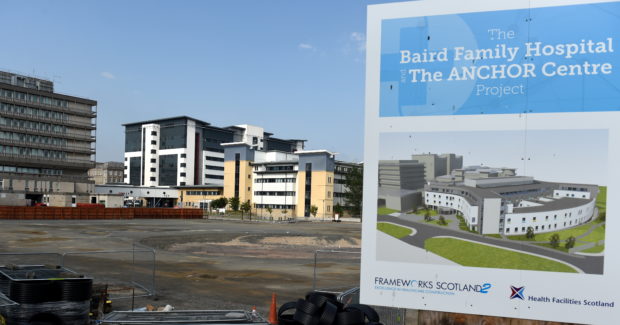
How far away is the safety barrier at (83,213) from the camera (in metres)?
60.4

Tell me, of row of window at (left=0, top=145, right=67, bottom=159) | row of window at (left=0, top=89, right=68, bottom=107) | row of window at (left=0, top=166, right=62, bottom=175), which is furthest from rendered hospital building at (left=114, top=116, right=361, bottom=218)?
row of window at (left=0, top=89, right=68, bottom=107)

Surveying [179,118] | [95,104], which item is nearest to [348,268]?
[95,104]

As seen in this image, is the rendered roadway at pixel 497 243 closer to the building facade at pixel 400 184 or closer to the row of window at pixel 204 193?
the building facade at pixel 400 184

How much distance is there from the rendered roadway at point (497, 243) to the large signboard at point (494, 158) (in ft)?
0.04

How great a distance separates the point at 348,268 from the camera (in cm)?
2225

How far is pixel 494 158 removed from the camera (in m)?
4.32

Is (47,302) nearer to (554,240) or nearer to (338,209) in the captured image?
(554,240)

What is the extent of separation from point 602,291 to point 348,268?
61.3 feet

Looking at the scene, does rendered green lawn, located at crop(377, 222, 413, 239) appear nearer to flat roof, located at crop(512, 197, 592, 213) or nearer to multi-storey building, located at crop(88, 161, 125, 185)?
flat roof, located at crop(512, 197, 592, 213)

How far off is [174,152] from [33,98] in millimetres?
47973

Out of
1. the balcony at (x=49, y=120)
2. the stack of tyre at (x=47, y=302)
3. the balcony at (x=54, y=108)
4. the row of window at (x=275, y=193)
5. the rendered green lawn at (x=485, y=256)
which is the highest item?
the balcony at (x=54, y=108)

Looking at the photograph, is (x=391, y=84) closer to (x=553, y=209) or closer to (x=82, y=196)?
(x=553, y=209)

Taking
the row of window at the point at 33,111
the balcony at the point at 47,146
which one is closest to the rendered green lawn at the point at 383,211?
the balcony at the point at 47,146

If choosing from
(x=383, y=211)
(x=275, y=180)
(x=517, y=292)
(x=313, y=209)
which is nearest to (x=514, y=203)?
(x=517, y=292)
